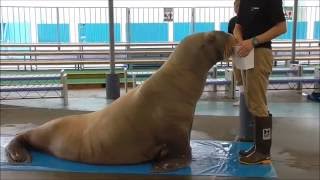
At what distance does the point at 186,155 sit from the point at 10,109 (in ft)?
14.9

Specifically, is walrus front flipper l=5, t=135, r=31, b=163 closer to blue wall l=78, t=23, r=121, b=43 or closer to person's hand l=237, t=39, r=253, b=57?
person's hand l=237, t=39, r=253, b=57

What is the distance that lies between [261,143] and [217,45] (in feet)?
2.83

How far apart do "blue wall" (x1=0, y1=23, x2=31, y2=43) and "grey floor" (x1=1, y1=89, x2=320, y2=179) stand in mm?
5038

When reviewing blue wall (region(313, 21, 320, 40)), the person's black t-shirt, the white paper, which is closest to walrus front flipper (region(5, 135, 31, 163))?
the white paper

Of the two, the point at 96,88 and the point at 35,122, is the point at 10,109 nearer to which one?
the point at 35,122

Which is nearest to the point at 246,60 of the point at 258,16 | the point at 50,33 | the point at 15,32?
the point at 258,16

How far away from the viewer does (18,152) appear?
328cm

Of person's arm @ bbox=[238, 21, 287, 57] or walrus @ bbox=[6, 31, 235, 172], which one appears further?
person's arm @ bbox=[238, 21, 287, 57]

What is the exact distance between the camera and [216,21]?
12820 mm

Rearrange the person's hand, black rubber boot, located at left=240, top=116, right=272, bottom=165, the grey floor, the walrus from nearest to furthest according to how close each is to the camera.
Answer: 1. the walrus
2. the person's hand
3. black rubber boot, located at left=240, top=116, right=272, bottom=165
4. the grey floor

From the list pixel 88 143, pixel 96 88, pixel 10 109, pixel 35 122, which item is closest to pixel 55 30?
pixel 96 88

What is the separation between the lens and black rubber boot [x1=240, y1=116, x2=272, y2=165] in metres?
3.17

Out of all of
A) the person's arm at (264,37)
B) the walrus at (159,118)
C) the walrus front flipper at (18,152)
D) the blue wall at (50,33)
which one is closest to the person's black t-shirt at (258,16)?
the person's arm at (264,37)

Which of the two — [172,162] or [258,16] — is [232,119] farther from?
[172,162]
